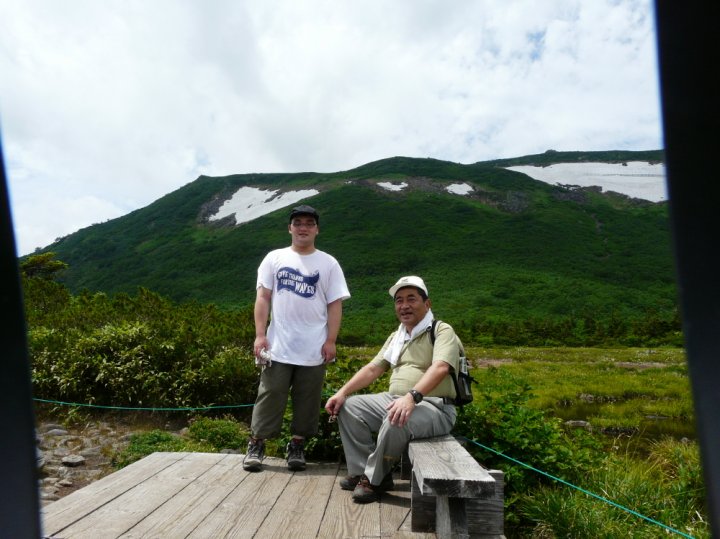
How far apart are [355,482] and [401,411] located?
2.47ft

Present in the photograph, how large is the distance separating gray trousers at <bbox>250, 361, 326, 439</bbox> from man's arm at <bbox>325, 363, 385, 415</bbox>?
36 cm

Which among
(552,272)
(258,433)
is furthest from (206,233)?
(258,433)

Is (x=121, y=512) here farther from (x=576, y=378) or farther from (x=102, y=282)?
(x=102, y=282)

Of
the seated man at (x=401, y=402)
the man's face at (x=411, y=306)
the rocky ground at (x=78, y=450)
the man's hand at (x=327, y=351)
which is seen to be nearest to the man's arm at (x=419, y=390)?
the seated man at (x=401, y=402)

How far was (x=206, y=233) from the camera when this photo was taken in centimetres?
7875

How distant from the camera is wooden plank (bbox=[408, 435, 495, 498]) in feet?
7.81

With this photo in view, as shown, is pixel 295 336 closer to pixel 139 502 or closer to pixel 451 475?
pixel 139 502

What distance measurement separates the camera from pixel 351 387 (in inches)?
151

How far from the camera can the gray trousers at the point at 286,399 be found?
160 inches

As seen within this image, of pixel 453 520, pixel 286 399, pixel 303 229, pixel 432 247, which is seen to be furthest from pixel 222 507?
pixel 432 247

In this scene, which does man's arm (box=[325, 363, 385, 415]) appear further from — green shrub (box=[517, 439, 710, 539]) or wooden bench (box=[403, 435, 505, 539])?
green shrub (box=[517, 439, 710, 539])

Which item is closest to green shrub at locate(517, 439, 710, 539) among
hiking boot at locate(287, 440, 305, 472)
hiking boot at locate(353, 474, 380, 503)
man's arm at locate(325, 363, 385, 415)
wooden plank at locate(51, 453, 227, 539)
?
hiking boot at locate(353, 474, 380, 503)

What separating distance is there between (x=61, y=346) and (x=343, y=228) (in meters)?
64.2

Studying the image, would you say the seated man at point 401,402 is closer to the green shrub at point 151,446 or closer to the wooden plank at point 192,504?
the wooden plank at point 192,504
